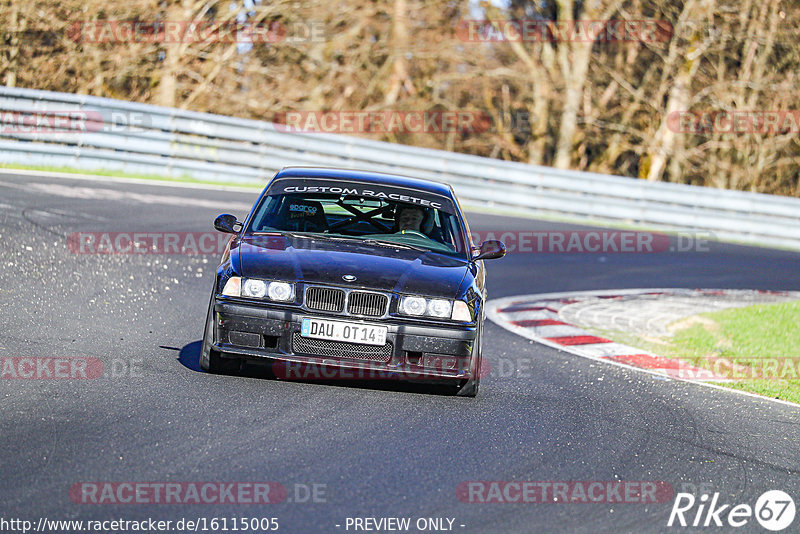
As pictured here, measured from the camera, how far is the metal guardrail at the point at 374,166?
18250mm

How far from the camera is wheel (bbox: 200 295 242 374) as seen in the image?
638 cm

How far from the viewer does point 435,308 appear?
6395 millimetres

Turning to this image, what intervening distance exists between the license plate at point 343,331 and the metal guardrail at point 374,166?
12910 millimetres

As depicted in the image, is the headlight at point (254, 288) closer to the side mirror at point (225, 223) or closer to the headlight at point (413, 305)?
the headlight at point (413, 305)

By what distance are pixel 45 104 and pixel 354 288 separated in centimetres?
1301

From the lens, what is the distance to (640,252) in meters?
17.8
